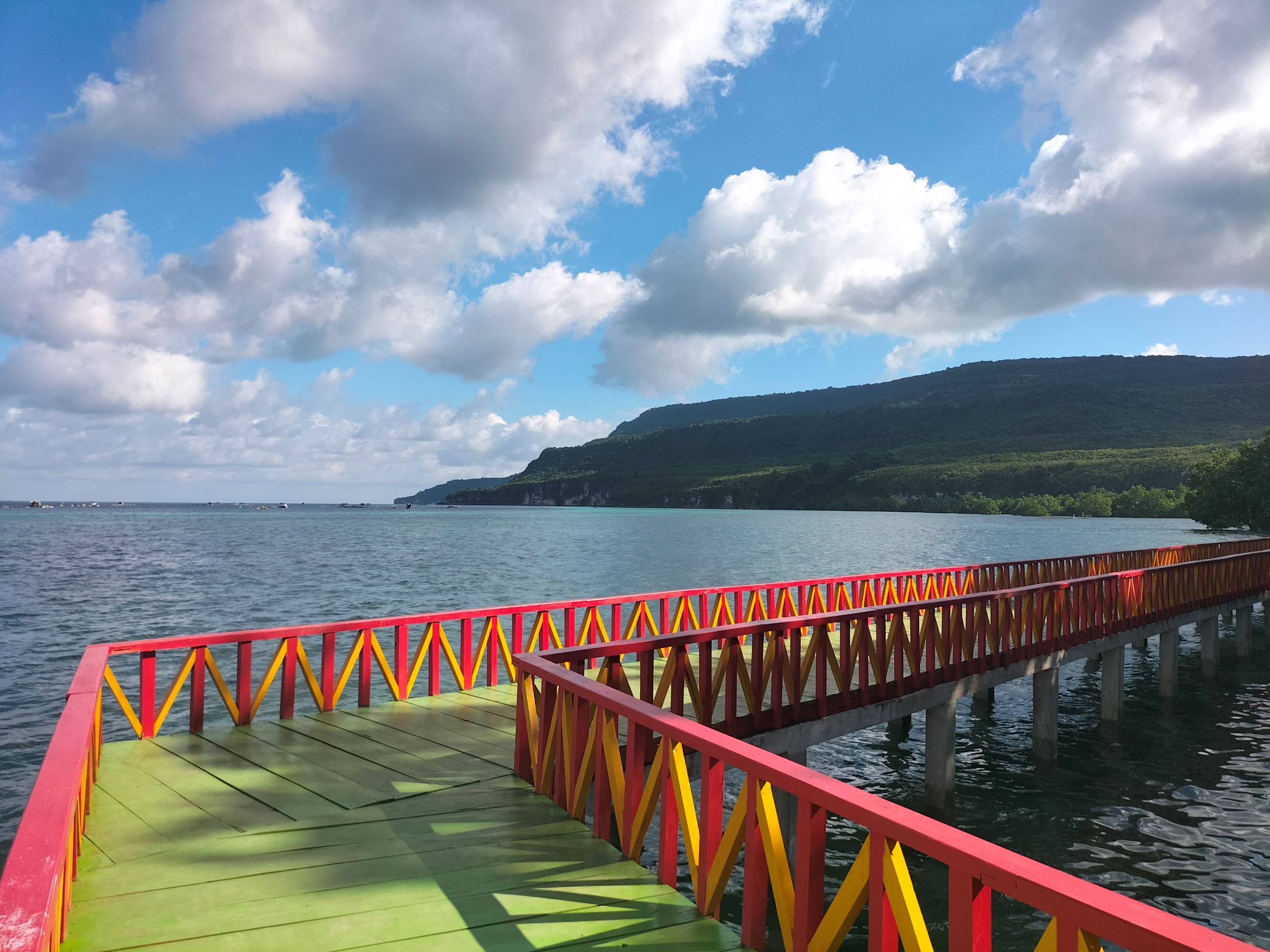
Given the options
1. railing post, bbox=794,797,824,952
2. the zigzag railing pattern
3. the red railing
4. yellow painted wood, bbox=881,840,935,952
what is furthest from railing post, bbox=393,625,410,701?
yellow painted wood, bbox=881,840,935,952

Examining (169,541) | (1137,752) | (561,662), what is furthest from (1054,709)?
(169,541)

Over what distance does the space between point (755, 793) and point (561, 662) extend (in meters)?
2.97

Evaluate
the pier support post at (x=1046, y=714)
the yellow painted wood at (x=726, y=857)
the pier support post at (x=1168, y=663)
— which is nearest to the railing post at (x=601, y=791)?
the yellow painted wood at (x=726, y=857)

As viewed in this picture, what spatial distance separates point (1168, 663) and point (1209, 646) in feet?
11.8

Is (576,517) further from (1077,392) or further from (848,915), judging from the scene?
(848,915)

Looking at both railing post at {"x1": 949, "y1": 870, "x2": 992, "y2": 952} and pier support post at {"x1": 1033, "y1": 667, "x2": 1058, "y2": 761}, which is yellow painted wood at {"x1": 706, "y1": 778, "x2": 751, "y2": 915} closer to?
railing post at {"x1": 949, "y1": 870, "x2": 992, "y2": 952}

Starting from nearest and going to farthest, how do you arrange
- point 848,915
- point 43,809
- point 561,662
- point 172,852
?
1. point 848,915
2. point 43,809
3. point 172,852
4. point 561,662

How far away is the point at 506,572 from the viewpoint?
51625 mm

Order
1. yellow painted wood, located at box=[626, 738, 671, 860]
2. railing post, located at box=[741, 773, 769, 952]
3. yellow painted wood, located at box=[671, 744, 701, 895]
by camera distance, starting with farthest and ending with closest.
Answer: yellow painted wood, located at box=[626, 738, 671, 860]
yellow painted wood, located at box=[671, 744, 701, 895]
railing post, located at box=[741, 773, 769, 952]

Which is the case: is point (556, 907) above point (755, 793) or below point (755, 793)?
below

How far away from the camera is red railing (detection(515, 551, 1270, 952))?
2.87 metres

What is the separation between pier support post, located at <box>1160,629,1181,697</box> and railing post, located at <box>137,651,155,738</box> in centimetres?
2125

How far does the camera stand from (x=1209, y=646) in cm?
2205

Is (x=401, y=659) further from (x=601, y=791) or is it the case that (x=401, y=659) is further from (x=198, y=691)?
(x=601, y=791)
